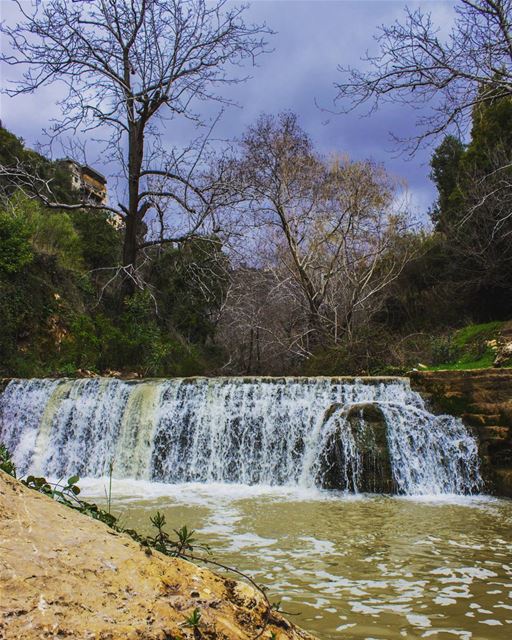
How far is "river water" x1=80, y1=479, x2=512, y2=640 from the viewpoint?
9.60 feet

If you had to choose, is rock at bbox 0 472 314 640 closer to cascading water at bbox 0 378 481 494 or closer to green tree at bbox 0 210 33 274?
cascading water at bbox 0 378 481 494

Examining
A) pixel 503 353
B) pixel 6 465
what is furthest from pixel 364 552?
pixel 503 353

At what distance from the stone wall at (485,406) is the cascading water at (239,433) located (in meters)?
0.20

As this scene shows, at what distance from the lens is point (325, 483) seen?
8.38 metres

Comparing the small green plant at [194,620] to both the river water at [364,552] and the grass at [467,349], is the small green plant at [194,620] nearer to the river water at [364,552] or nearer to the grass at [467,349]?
the river water at [364,552]

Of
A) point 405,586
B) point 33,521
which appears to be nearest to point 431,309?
point 405,586

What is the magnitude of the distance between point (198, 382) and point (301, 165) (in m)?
8.68

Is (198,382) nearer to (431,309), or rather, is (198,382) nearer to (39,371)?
(39,371)

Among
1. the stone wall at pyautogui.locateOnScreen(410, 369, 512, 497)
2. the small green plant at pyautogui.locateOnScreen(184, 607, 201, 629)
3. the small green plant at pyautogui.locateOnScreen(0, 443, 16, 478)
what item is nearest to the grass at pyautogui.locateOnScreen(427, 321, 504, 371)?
the stone wall at pyautogui.locateOnScreen(410, 369, 512, 497)

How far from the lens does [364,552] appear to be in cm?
437

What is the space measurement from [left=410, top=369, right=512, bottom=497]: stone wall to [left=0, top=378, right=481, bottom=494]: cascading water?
0.64 ft

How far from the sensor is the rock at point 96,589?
147 centimetres

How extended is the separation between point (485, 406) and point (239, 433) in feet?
13.8

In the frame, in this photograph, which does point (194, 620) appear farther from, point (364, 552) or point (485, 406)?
point (485, 406)
